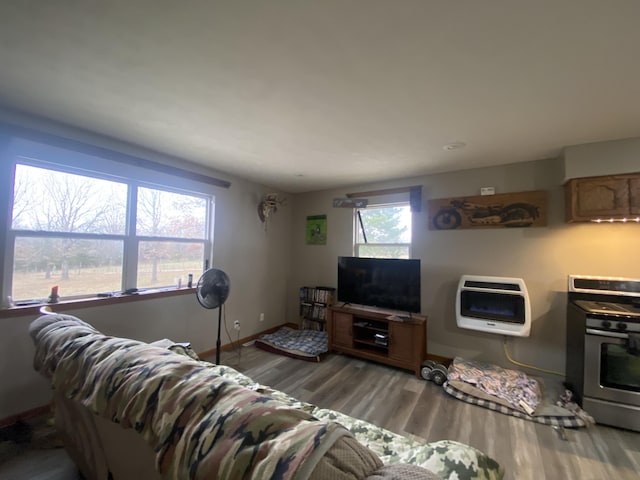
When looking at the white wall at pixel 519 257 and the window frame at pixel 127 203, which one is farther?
the white wall at pixel 519 257

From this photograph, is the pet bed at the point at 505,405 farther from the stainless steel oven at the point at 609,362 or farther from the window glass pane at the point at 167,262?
the window glass pane at the point at 167,262

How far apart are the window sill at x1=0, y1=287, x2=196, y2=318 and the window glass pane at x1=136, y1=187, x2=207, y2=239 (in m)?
0.67

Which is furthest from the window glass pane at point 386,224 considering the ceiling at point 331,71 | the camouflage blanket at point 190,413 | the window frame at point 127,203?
the camouflage blanket at point 190,413

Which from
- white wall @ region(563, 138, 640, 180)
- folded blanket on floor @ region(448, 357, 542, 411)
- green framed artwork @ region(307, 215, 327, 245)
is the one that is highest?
white wall @ region(563, 138, 640, 180)

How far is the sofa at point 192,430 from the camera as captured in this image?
0.55 metres

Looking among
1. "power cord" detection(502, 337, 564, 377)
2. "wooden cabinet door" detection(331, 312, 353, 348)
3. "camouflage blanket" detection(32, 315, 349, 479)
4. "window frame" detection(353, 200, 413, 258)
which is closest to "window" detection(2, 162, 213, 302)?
"camouflage blanket" detection(32, 315, 349, 479)

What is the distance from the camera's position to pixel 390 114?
2031 millimetres

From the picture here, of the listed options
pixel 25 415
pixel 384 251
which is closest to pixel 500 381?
pixel 384 251

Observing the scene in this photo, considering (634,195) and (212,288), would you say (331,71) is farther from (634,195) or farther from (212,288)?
(634,195)

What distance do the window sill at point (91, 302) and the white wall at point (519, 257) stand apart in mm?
3188

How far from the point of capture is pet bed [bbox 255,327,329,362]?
135 inches

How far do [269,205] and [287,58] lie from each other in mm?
2826

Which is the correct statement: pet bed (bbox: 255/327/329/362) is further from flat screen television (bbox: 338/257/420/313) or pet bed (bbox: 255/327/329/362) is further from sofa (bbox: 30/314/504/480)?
sofa (bbox: 30/314/504/480)

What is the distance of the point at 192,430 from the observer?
0.68 meters
